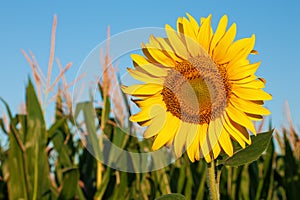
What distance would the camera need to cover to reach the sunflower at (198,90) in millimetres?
670

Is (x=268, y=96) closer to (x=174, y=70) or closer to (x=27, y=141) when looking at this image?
(x=174, y=70)

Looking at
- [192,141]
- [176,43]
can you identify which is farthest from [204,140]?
[176,43]

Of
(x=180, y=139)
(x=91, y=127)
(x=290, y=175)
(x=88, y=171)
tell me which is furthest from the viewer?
(x=88, y=171)

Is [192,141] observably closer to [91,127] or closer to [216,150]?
[216,150]

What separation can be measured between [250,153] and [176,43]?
211mm

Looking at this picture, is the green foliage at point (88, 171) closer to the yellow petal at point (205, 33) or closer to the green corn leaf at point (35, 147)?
the green corn leaf at point (35, 147)

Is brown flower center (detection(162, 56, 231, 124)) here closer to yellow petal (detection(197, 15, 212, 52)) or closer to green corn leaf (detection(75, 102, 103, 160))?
yellow petal (detection(197, 15, 212, 52))

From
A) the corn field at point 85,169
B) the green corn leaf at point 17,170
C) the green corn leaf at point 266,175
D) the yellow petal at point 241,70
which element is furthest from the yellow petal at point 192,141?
the green corn leaf at point 266,175

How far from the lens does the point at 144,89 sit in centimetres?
70

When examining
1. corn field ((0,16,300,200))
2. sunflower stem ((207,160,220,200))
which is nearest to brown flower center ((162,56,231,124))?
sunflower stem ((207,160,220,200))

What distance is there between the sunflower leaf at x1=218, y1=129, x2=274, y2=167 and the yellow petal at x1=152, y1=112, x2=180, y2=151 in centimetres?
9

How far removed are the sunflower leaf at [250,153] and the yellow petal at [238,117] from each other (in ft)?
0.18

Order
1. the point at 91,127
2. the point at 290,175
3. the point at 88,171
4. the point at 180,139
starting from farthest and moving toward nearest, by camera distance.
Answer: the point at 88,171 → the point at 91,127 → the point at 290,175 → the point at 180,139

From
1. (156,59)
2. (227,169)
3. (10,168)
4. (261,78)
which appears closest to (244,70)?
(261,78)
